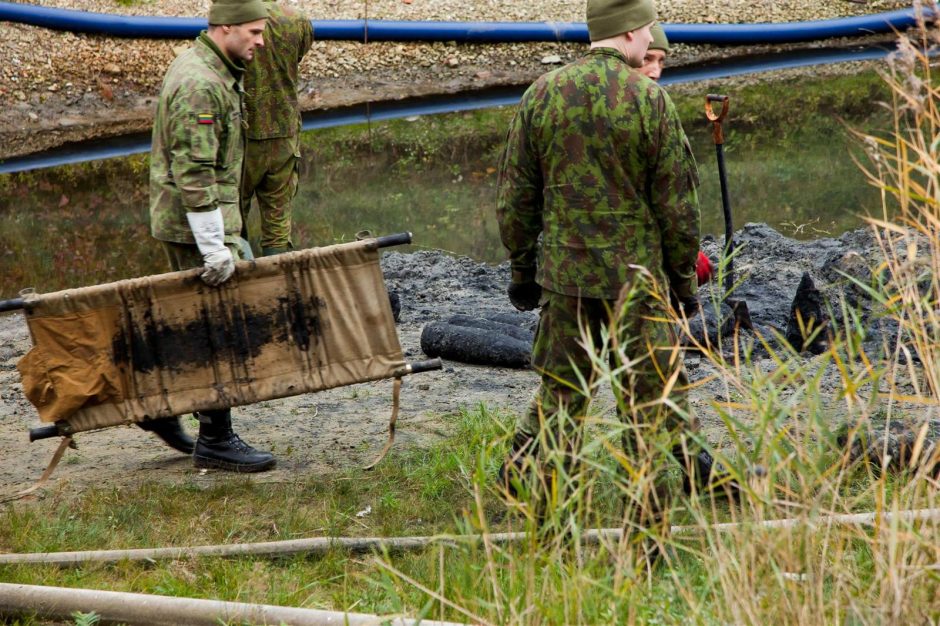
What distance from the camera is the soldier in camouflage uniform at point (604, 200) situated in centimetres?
404

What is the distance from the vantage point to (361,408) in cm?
627

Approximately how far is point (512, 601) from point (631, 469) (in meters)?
0.54

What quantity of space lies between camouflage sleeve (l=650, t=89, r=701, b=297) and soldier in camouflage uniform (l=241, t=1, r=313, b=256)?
3.36 meters

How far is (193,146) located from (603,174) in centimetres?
176

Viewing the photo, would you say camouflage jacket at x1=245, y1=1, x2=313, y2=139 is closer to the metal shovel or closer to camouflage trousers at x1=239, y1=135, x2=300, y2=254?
camouflage trousers at x1=239, y1=135, x2=300, y2=254

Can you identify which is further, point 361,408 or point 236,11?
point 361,408

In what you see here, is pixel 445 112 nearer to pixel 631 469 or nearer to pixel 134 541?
pixel 134 541

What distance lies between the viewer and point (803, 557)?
324 cm

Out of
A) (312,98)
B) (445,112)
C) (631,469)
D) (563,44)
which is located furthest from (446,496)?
(563,44)

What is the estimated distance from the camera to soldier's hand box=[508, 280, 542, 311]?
4508 millimetres

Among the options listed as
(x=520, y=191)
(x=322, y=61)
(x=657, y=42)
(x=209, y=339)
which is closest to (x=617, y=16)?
(x=520, y=191)

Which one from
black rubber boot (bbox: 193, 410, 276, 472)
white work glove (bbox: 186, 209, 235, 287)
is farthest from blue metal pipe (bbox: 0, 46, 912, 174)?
white work glove (bbox: 186, 209, 235, 287)

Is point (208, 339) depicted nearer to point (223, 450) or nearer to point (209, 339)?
point (209, 339)

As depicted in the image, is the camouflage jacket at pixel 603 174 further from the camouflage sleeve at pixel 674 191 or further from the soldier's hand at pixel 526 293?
the soldier's hand at pixel 526 293
